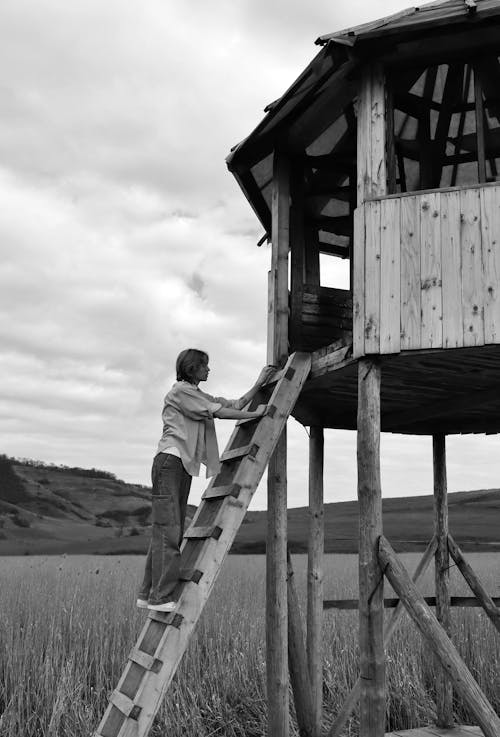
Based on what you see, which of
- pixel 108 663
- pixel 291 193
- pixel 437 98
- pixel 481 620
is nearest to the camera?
pixel 291 193

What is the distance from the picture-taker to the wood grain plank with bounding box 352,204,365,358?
591cm

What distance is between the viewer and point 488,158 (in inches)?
377

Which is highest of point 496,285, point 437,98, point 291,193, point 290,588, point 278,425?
point 437,98

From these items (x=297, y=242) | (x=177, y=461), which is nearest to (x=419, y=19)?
(x=297, y=242)

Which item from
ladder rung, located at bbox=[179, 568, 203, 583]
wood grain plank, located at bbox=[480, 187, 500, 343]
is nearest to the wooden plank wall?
wood grain plank, located at bbox=[480, 187, 500, 343]

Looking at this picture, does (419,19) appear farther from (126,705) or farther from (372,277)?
(126,705)

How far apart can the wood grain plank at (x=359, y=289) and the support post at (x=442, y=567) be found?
4.40 meters

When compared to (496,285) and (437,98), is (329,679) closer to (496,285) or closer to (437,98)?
(496,285)

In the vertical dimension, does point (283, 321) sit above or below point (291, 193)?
below

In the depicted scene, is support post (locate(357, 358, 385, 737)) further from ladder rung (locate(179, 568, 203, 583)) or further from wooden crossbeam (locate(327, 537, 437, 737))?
ladder rung (locate(179, 568, 203, 583))

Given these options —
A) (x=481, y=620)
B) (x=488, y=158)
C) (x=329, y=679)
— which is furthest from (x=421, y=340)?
(x=481, y=620)

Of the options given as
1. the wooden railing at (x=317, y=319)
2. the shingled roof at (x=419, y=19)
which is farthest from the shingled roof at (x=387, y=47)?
the wooden railing at (x=317, y=319)

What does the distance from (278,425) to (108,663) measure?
553 cm

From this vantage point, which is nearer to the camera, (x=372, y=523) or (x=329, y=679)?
(x=372, y=523)
